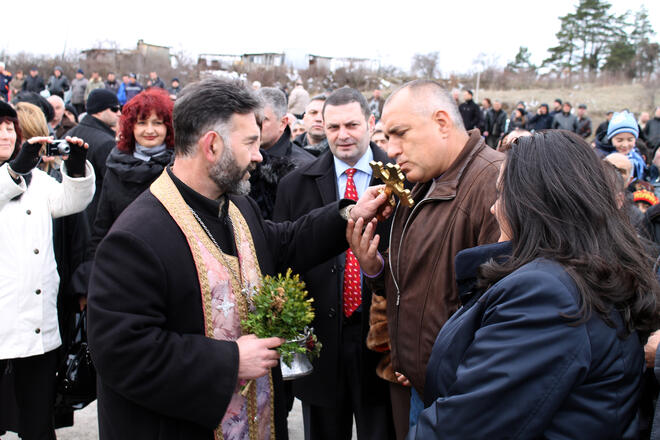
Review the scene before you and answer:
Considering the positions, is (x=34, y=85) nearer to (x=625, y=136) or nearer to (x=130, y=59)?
(x=625, y=136)

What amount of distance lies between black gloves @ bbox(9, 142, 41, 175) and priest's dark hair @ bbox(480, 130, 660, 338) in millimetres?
2593

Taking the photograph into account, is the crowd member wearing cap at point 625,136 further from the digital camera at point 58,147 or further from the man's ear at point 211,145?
the digital camera at point 58,147

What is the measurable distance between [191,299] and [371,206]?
A: 1024mm

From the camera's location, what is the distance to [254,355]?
2082mm

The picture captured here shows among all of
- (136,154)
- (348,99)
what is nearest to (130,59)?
(136,154)

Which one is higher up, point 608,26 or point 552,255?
point 608,26

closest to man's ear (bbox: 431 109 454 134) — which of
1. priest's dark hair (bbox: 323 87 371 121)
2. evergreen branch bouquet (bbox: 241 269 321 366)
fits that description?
evergreen branch bouquet (bbox: 241 269 321 366)

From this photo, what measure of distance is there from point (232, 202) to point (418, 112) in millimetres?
1035

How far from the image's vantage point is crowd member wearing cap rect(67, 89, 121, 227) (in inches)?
202

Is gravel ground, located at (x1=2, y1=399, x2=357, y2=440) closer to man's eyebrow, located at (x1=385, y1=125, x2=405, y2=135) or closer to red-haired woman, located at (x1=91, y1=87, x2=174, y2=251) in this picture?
red-haired woman, located at (x1=91, y1=87, x2=174, y2=251)

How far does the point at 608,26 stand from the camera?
46.2m

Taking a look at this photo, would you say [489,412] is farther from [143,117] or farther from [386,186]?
[143,117]

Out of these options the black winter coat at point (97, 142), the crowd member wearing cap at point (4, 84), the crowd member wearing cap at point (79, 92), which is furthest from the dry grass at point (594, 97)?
the black winter coat at point (97, 142)

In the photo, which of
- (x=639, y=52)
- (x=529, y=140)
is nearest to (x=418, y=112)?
(x=529, y=140)
